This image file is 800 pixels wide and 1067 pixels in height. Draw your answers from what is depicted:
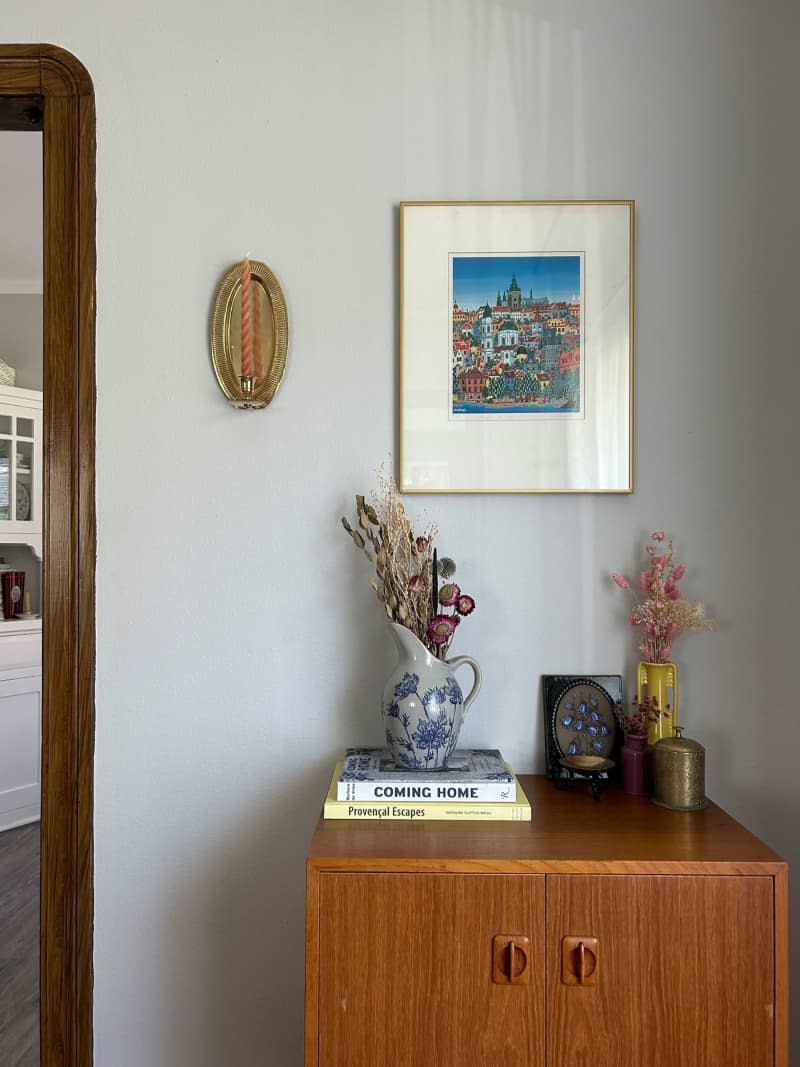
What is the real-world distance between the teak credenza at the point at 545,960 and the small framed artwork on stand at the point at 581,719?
0.37 metres

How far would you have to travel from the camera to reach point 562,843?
1.15 meters

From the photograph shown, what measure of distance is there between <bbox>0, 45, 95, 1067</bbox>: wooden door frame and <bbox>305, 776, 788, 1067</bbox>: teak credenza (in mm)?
651

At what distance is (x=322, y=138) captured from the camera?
5.02 ft

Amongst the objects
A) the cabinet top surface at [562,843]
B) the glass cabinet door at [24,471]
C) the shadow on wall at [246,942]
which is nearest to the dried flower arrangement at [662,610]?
the cabinet top surface at [562,843]

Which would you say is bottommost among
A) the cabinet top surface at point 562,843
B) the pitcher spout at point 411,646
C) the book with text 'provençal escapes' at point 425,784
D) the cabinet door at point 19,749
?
the cabinet door at point 19,749

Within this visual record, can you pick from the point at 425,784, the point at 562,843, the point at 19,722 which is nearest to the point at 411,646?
the point at 425,784

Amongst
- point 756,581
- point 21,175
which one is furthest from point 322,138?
point 21,175

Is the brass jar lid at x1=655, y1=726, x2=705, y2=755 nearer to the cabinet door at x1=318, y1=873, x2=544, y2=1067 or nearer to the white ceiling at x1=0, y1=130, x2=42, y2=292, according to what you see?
the cabinet door at x1=318, y1=873, x2=544, y2=1067

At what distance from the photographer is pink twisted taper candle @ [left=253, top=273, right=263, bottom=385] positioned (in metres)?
1.51

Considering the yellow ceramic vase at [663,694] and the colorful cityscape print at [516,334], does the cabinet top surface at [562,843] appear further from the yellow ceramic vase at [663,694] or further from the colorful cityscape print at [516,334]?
the colorful cityscape print at [516,334]

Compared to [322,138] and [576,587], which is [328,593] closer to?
[576,587]

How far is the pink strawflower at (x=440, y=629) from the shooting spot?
1347 mm

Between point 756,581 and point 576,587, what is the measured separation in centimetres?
34

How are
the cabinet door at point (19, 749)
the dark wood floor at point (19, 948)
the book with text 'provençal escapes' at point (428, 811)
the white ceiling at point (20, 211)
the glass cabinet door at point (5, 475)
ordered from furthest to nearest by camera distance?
the glass cabinet door at point (5, 475)
the cabinet door at point (19, 749)
the white ceiling at point (20, 211)
the dark wood floor at point (19, 948)
the book with text 'provençal escapes' at point (428, 811)
